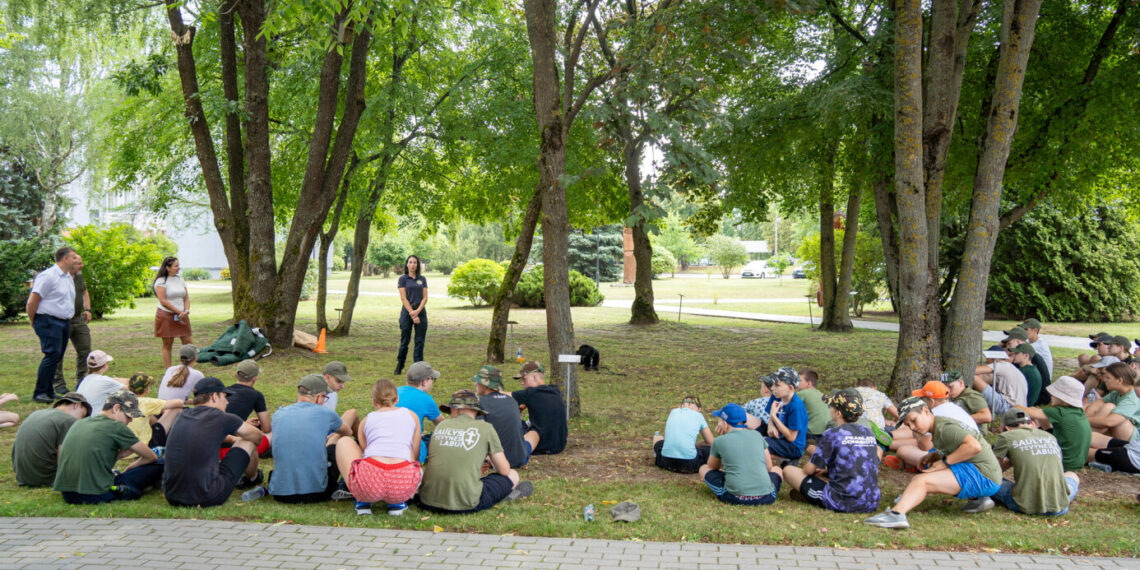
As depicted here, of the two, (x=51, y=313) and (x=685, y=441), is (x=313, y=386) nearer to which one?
(x=685, y=441)

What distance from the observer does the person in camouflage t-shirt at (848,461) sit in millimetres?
5414

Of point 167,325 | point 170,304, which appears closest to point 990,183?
point 170,304

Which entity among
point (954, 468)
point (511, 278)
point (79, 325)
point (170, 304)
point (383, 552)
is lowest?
point (383, 552)

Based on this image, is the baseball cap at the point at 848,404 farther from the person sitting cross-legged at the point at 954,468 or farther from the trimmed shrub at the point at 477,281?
the trimmed shrub at the point at 477,281

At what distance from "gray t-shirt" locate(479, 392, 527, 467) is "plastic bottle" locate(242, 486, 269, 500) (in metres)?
1.79

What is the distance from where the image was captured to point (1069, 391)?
669cm

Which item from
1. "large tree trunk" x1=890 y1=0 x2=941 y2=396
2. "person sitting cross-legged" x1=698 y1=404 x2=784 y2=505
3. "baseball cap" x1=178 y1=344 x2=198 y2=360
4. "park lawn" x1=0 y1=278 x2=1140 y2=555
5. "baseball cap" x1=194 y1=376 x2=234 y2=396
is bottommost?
"park lawn" x1=0 y1=278 x2=1140 y2=555

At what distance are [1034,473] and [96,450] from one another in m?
6.65

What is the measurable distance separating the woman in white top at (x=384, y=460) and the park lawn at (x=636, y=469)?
0.16m

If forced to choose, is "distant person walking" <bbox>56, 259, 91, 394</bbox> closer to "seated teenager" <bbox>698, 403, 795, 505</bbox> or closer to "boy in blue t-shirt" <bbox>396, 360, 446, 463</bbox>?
"boy in blue t-shirt" <bbox>396, 360, 446, 463</bbox>

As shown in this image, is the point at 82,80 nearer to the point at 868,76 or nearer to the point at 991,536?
the point at 868,76

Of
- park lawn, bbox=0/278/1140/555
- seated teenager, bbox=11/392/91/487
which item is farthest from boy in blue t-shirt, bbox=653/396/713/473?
seated teenager, bbox=11/392/91/487

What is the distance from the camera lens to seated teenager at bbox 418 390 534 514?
5.24 metres

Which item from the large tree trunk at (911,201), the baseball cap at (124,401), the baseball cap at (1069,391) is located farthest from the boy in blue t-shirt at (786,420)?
the baseball cap at (124,401)
